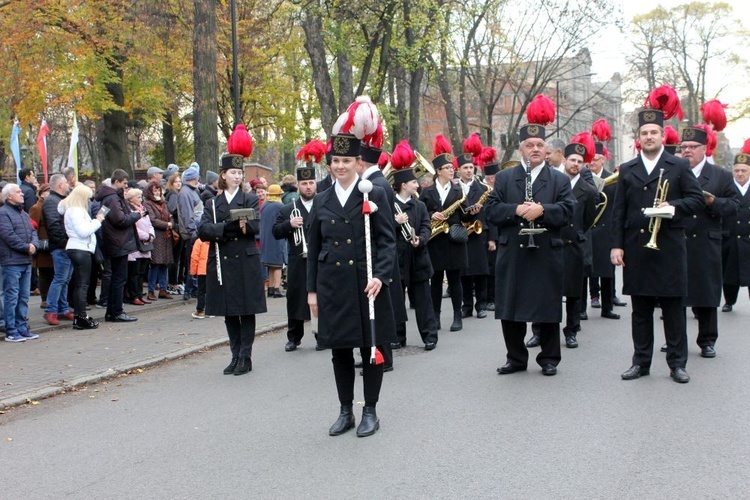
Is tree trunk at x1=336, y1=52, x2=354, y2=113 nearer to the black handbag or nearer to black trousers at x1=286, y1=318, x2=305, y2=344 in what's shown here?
the black handbag

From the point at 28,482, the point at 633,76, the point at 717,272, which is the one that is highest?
the point at 633,76

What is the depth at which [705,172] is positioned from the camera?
9227mm

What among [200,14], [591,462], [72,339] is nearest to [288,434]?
[591,462]

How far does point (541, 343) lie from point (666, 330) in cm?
115

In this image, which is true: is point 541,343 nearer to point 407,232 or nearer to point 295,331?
point 407,232

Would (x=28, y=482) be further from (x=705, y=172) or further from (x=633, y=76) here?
(x=633, y=76)

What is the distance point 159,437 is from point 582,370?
411cm

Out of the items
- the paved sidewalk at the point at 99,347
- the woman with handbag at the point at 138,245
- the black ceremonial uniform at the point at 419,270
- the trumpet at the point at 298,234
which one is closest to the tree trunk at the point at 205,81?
the woman with handbag at the point at 138,245

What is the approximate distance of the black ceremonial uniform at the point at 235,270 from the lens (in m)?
8.35

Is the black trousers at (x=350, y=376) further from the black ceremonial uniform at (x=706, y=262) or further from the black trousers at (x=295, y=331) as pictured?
the black ceremonial uniform at (x=706, y=262)

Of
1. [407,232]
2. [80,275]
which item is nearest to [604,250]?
[407,232]

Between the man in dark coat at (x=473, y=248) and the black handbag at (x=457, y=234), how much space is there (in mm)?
422

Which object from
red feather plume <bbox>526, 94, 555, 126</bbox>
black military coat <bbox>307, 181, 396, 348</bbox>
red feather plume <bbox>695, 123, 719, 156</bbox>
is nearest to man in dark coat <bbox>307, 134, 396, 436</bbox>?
black military coat <bbox>307, 181, 396, 348</bbox>

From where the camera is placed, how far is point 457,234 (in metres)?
11.0
